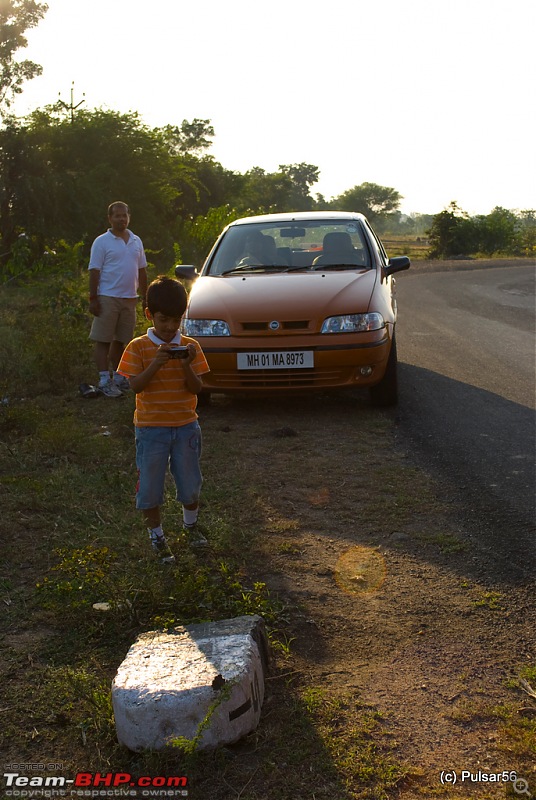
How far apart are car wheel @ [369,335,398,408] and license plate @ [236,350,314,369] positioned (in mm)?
706

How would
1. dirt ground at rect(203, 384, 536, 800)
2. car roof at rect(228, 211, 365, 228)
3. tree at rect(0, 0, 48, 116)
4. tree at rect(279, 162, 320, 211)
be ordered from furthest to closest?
1. tree at rect(279, 162, 320, 211)
2. tree at rect(0, 0, 48, 116)
3. car roof at rect(228, 211, 365, 228)
4. dirt ground at rect(203, 384, 536, 800)

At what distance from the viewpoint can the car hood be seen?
7.19 meters

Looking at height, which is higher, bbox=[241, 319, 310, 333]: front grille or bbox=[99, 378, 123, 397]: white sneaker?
bbox=[241, 319, 310, 333]: front grille

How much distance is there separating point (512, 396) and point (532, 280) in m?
15.9

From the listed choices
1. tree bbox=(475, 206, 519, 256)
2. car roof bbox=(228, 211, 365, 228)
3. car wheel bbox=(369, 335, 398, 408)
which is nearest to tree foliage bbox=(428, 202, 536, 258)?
tree bbox=(475, 206, 519, 256)

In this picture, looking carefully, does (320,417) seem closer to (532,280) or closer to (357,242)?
(357,242)

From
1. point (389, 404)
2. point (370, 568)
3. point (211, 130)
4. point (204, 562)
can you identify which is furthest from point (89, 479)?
point (211, 130)

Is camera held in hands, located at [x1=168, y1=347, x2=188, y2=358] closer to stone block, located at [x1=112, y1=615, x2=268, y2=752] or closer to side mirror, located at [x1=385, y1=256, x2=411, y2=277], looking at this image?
stone block, located at [x1=112, y1=615, x2=268, y2=752]

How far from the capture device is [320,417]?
7.26 m

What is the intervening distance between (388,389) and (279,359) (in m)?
1.00

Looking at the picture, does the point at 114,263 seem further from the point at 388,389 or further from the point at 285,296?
the point at 388,389

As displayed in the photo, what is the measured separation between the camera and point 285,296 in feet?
24.1

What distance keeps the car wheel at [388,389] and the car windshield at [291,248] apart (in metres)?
1.10

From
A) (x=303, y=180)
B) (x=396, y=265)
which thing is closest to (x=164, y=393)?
(x=396, y=265)
